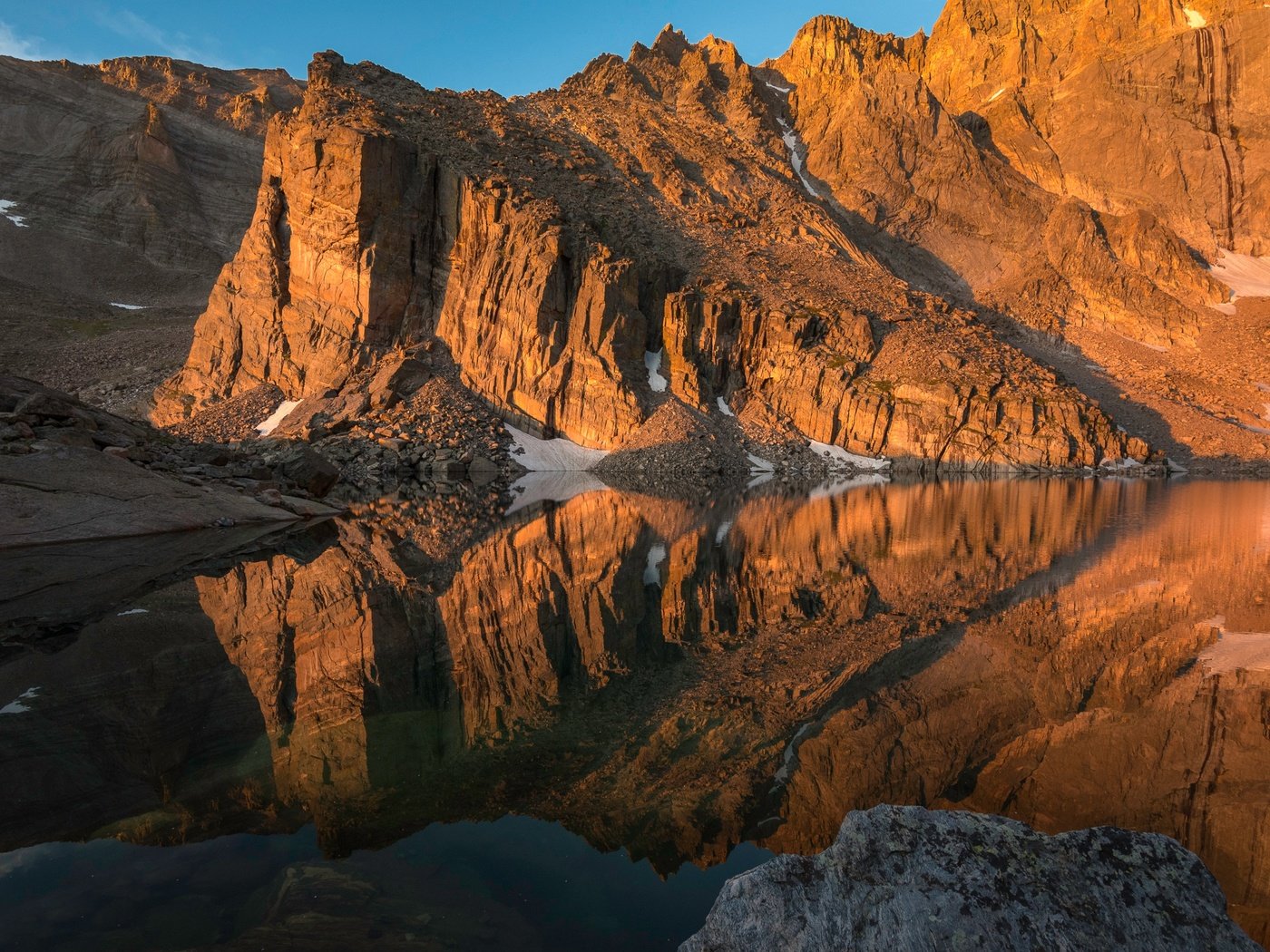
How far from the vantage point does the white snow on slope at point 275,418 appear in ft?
193

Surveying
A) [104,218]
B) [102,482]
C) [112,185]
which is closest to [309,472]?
[102,482]

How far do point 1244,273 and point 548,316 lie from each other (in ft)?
346

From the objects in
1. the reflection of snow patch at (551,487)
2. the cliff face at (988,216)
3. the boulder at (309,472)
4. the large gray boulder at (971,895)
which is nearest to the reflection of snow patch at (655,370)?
the reflection of snow patch at (551,487)

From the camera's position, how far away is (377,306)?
207ft

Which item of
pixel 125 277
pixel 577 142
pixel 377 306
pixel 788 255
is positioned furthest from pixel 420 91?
pixel 125 277

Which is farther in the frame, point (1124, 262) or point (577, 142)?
A: point (1124, 262)

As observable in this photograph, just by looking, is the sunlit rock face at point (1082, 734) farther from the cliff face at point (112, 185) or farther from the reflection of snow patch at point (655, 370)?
the cliff face at point (112, 185)

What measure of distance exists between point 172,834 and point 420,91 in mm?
88096

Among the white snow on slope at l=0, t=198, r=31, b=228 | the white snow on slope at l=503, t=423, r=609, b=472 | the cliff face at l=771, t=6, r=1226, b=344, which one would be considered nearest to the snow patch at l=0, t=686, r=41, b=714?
the white snow on slope at l=503, t=423, r=609, b=472

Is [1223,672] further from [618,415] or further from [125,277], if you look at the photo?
[125,277]

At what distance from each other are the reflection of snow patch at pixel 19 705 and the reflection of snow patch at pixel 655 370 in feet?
195

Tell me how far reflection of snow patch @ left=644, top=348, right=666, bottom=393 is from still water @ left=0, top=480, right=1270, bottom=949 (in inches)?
2021

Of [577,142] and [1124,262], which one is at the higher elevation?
[577,142]

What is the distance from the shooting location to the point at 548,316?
212 ft
